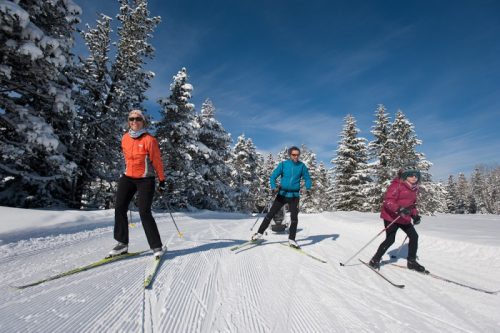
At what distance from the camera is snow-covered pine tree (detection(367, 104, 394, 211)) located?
29688 mm

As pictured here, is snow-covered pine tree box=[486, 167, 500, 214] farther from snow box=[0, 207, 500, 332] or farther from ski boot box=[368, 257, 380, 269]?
ski boot box=[368, 257, 380, 269]

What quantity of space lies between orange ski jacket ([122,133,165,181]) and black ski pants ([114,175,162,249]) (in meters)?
0.11

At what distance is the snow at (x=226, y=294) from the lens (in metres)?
2.43

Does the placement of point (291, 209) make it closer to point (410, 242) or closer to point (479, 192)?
point (410, 242)

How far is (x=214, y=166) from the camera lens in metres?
24.1

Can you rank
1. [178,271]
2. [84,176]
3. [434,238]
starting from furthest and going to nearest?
[84,176]
[434,238]
[178,271]

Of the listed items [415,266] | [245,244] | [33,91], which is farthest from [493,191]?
[33,91]

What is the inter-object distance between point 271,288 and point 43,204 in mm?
12350

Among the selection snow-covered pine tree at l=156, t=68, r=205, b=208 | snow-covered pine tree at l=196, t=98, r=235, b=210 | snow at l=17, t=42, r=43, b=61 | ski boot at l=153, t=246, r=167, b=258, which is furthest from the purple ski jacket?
snow-covered pine tree at l=196, t=98, r=235, b=210

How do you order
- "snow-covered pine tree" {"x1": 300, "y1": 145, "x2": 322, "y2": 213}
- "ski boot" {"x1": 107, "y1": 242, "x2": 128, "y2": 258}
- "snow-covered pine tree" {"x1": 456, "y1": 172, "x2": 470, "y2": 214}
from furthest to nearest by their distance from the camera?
"snow-covered pine tree" {"x1": 456, "y1": 172, "x2": 470, "y2": 214} → "snow-covered pine tree" {"x1": 300, "y1": 145, "x2": 322, "y2": 213} → "ski boot" {"x1": 107, "y1": 242, "x2": 128, "y2": 258}

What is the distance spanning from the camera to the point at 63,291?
2893mm

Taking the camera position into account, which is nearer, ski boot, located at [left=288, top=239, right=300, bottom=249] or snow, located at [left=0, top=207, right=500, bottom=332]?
snow, located at [left=0, top=207, right=500, bottom=332]

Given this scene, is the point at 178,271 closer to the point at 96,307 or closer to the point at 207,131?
the point at 96,307

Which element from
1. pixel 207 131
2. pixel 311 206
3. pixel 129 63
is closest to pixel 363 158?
pixel 311 206
